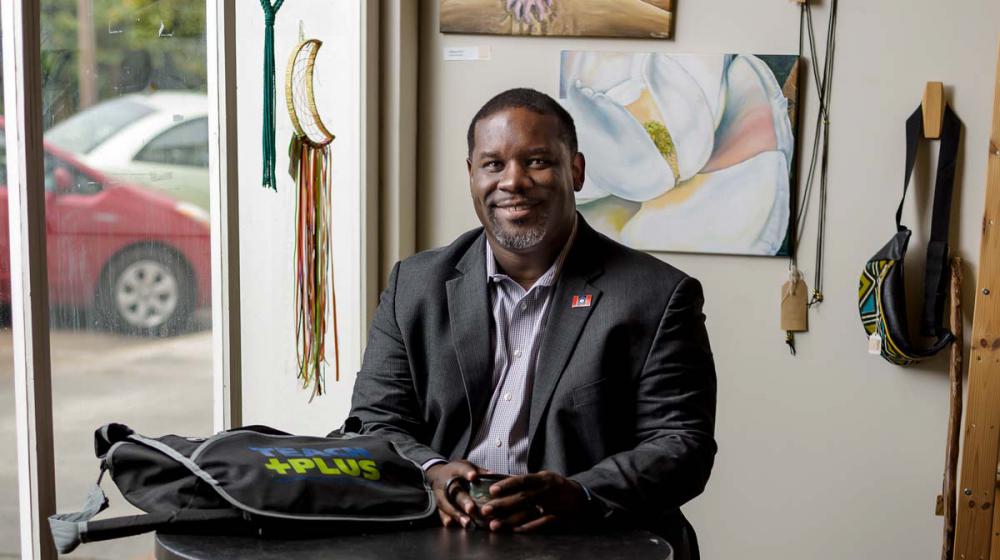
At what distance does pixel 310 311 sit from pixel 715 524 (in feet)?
4.76

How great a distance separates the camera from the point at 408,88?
338 centimetres

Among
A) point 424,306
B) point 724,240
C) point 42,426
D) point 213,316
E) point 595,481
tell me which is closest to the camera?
point 595,481

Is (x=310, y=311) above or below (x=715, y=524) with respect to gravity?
above

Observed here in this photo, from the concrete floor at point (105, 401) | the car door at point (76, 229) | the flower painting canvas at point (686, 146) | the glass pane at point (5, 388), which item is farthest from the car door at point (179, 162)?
the flower painting canvas at point (686, 146)

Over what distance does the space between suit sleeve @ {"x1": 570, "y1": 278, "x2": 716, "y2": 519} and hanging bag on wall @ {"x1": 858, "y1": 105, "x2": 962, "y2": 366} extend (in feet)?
4.51

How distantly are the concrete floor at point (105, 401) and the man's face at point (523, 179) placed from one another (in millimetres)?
792

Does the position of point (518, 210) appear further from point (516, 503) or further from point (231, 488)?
point (231, 488)

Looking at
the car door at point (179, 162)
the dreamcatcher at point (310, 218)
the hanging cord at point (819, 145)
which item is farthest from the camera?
the hanging cord at point (819, 145)

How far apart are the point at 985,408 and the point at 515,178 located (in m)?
1.74

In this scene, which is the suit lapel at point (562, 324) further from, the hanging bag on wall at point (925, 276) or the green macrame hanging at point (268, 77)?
the hanging bag on wall at point (925, 276)

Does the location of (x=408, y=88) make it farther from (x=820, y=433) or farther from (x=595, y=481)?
(x=595, y=481)

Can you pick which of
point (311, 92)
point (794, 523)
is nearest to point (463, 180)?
point (311, 92)

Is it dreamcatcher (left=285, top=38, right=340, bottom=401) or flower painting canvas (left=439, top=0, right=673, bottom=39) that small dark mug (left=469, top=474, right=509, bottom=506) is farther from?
flower painting canvas (left=439, top=0, right=673, bottom=39)

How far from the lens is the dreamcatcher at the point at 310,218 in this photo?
2.83 meters
